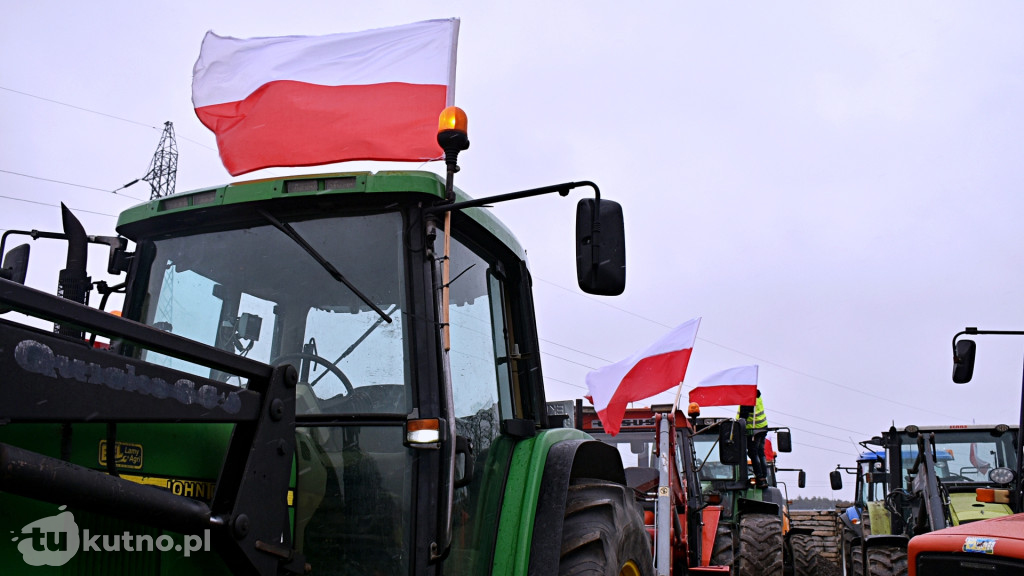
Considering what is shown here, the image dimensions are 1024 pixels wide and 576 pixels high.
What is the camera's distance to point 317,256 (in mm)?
2982

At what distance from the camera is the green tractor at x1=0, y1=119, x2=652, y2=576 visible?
206cm

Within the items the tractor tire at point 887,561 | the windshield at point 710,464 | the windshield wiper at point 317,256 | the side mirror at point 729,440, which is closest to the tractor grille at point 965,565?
the tractor tire at point 887,561

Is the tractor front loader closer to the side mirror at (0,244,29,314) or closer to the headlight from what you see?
the headlight

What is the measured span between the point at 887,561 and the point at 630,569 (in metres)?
3.79

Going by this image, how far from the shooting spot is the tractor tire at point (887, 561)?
6.83m

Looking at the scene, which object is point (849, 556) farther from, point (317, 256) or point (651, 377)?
point (317, 256)

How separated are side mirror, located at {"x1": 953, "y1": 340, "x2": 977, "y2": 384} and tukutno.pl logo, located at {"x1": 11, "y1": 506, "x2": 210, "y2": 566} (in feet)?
18.9

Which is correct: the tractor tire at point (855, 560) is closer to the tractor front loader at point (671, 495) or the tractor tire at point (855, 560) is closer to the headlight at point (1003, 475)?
the tractor front loader at point (671, 495)

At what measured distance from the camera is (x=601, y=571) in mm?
3441

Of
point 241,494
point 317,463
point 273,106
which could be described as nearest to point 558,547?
point 317,463

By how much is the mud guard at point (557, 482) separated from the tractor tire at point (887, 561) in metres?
3.83

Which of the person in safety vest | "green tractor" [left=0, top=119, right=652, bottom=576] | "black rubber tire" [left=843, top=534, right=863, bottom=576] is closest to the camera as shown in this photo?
"green tractor" [left=0, top=119, right=652, bottom=576]

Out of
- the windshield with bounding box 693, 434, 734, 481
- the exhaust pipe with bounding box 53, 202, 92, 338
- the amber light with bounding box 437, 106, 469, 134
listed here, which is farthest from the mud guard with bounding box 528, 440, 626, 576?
the windshield with bounding box 693, 434, 734, 481

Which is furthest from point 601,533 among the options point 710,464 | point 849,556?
point 710,464
